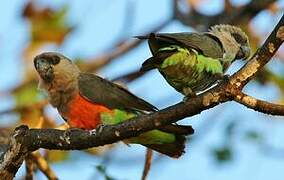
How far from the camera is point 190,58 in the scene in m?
2.68

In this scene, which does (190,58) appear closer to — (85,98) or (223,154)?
(85,98)

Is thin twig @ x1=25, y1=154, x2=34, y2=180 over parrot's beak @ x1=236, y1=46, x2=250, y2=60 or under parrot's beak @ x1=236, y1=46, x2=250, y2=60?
under

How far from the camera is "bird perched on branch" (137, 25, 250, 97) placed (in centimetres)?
258

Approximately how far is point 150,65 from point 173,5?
2826mm

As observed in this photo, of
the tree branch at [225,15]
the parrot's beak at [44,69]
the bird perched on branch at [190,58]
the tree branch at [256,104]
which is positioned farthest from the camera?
the tree branch at [225,15]

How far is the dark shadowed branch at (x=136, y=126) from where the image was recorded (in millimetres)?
2346

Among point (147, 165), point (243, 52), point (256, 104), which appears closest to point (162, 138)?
point (147, 165)

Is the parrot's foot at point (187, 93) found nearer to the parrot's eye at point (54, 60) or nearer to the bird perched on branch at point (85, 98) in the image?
the bird perched on branch at point (85, 98)

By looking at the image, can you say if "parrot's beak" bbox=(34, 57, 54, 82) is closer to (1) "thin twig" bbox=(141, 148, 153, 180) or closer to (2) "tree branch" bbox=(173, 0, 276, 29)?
(1) "thin twig" bbox=(141, 148, 153, 180)

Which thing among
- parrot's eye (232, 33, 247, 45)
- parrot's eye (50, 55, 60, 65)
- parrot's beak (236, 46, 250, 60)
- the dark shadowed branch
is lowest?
the dark shadowed branch

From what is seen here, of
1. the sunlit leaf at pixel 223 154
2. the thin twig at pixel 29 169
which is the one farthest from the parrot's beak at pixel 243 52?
the sunlit leaf at pixel 223 154

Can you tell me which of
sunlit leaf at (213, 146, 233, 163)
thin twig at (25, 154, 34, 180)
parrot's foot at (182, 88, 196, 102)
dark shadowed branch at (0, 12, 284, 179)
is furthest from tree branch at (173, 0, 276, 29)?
dark shadowed branch at (0, 12, 284, 179)

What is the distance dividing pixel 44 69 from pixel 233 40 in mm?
855

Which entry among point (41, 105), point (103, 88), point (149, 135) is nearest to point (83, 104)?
point (103, 88)
